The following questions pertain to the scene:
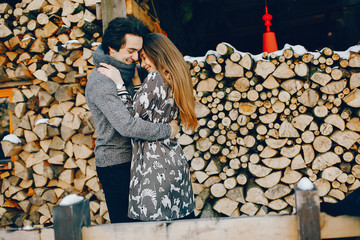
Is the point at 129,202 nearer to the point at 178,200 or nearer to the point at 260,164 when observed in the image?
the point at 178,200

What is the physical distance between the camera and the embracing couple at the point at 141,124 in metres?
1.44

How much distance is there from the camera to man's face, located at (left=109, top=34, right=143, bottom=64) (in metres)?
1.65

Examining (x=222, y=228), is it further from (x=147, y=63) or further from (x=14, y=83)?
(x=14, y=83)

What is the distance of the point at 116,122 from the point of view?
1390 millimetres

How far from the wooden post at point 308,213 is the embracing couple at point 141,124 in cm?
68

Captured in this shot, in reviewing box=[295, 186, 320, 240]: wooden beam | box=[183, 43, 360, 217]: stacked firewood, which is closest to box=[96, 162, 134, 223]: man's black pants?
box=[295, 186, 320, 240]: wooden beam

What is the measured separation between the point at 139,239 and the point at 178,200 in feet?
1.49

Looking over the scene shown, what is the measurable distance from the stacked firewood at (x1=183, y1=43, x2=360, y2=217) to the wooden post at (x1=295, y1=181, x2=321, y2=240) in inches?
65.3

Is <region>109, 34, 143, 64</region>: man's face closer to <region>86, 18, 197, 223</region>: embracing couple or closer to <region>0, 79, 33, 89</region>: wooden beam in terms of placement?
<region>86, 18, 197, 223</region>: embracing couple

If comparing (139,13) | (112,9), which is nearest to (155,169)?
(112,9)

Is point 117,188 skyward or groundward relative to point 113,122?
groundward

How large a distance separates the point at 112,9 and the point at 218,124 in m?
1.59

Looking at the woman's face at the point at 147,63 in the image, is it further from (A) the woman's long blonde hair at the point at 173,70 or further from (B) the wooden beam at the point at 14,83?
(B) the wooden beam at the point at 14,83

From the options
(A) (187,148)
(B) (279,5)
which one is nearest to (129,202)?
(A) (187,148)
